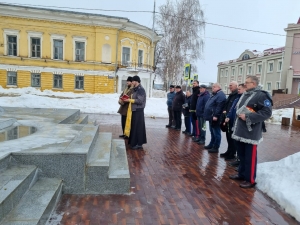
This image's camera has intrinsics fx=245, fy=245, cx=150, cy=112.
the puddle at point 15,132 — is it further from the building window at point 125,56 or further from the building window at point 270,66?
the building window at point 270,66

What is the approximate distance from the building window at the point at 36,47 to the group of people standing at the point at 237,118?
21136 mm

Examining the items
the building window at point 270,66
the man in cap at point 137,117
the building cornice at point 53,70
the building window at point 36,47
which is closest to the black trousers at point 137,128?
the man in cap at point 137,117

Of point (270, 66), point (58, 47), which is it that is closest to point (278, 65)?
point (270, 66)

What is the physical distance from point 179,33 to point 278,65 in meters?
15.9

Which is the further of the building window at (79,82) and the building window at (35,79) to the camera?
the building window at (79,82)

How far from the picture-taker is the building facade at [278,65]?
3142cm

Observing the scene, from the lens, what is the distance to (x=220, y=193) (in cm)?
365

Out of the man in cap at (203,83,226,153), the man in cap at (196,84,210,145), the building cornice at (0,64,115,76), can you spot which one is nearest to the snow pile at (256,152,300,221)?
the man in cap at (203,83,226,153)

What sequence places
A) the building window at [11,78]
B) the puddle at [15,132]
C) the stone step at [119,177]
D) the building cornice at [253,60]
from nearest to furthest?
the stone step at [119,177] < the puddle at [15,132] < the building window at [11,78] < the building cornice at [253,60]

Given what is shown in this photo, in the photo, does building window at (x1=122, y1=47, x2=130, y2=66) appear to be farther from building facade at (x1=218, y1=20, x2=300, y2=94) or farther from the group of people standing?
the group of people standing

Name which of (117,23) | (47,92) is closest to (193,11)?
(117,23)

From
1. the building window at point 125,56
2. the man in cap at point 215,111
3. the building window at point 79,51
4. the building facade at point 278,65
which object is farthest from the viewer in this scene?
the building facade at point 278,65

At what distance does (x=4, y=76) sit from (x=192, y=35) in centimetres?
2070

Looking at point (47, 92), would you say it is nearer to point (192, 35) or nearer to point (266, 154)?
point (192, 35)
